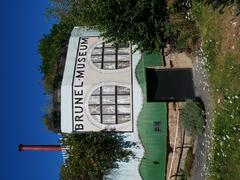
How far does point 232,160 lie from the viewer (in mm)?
20344

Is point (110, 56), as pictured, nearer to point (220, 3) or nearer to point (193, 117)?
point (193, 117)

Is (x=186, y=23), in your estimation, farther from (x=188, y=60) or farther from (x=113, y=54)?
(x=113, y=54)

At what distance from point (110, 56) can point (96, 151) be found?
177 inches

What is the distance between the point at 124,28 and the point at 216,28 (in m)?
4.38

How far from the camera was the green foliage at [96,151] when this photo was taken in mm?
28078

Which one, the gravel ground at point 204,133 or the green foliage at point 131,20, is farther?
the green foliage at point 131,20

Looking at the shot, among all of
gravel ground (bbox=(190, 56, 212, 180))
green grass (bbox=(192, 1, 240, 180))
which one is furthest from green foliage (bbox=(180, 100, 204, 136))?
green grass (bbox=(192, 1, 240, 180))

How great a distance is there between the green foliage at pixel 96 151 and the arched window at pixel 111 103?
936 millimetres

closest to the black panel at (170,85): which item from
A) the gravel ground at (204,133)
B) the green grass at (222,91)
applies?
the gravel ground at (204,133)

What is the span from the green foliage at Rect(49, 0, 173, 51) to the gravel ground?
A: 1.97 metres

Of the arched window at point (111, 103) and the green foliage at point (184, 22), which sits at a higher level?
the green foliage at point (184, 22)

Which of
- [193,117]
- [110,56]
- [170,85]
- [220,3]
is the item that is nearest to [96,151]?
[110,56]

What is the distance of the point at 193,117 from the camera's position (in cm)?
2508

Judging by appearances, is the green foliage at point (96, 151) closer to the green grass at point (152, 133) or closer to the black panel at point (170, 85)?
the green grass at point (152, 133)
